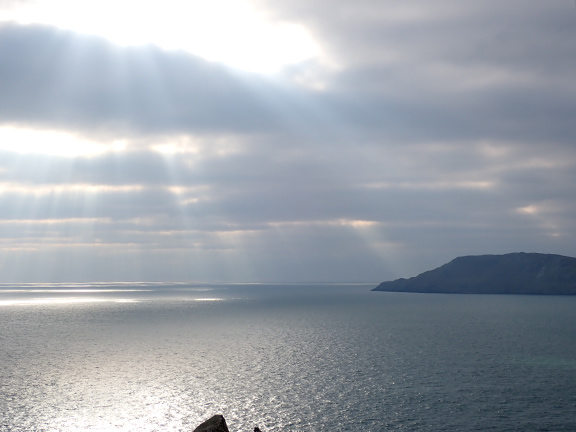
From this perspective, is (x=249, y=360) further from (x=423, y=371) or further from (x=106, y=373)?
(x=423, y=371)

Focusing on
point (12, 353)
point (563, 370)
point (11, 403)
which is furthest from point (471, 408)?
point (12, 353)

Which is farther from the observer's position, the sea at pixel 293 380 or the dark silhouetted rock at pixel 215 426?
the sea at pixel 293 380

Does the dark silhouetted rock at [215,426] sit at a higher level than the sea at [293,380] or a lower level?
higher

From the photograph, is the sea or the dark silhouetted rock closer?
the dark silhouetted rock

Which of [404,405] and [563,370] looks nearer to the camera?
[404,405]

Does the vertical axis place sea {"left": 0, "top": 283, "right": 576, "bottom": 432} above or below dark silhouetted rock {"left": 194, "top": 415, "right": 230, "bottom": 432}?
below

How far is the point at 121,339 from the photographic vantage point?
128875 millimetres

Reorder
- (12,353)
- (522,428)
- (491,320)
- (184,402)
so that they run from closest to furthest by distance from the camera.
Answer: (522,428)
(184,402)
(12,353)
(491,320)

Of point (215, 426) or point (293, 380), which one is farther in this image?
point (293, 380)

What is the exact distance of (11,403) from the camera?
60562 millimetres

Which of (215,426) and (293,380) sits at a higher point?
(215,426)

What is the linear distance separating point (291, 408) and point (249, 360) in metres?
36.9

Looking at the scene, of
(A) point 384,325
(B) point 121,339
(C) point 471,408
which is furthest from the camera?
(A) point 384,325

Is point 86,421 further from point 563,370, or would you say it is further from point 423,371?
point 563,370
